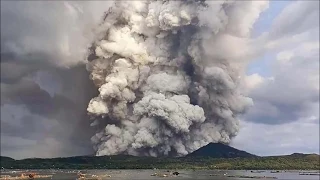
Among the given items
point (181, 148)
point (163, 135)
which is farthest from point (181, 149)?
point (163, 135)

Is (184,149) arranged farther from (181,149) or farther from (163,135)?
(163,135)

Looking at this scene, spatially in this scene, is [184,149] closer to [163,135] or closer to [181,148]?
[181,148]

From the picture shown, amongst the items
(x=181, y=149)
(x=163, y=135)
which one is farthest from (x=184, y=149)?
(x=163, y=135)

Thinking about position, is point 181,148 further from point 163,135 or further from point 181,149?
point 163,135
